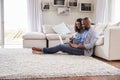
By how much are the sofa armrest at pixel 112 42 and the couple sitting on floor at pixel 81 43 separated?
1.24ft

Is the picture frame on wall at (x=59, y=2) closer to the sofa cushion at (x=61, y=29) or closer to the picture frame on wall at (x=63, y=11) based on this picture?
the picture frame on wall at (x=63, y=11)

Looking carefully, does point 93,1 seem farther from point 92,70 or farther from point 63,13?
point 92,70

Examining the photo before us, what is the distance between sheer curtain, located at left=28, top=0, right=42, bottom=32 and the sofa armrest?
11.6 ft

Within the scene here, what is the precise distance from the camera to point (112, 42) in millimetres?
4242

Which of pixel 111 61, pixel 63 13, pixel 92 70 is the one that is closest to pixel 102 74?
pixel 92 70

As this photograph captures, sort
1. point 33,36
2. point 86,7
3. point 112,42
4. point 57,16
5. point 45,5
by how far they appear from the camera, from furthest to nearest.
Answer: point 86,7 → point 57,16 → point 45,5 → point 33,36 → point 112,42

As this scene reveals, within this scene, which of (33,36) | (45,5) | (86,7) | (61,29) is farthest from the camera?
(86,7)

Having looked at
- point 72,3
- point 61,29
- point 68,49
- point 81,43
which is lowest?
point 68,49

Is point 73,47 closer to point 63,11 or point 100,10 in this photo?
point 63,11

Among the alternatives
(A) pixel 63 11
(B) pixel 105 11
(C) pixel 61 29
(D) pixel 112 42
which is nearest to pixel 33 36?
(C) pixel 61 29

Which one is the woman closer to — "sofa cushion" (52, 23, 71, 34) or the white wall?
"sofa cushion" (52, 23, 71, 34)

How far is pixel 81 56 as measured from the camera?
456 centimetres

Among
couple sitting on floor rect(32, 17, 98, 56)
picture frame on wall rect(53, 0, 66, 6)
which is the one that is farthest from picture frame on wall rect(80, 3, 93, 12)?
couple sitting on floor rect(32, 17, 98, 56)

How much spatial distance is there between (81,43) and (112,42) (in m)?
0.71
